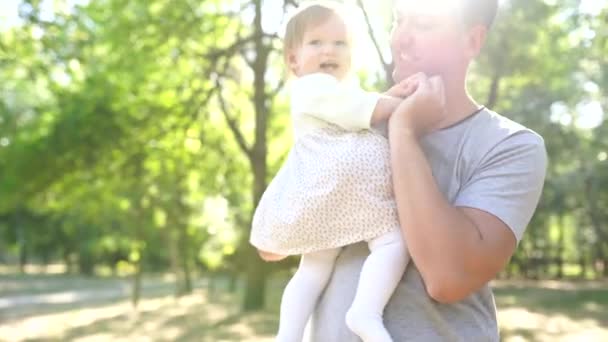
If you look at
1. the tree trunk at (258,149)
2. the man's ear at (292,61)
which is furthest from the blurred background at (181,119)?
the man's ear at (292,61)

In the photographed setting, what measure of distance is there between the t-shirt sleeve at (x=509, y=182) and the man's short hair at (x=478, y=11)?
0.27 meters

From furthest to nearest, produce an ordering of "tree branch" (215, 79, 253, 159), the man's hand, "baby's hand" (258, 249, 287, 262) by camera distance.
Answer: "tree branch" (215, 79, 253, 159)
"baby's hand" (258, 249, 287, 262)
the man's hand

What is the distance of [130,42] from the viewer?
1650 centimetres

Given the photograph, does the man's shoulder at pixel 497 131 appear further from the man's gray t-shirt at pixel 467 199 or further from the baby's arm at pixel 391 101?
the baby's arm at pixel 391 101

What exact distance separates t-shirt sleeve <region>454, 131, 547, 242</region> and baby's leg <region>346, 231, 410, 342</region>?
17 centimetres

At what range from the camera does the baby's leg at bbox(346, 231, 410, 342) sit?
7.10ft

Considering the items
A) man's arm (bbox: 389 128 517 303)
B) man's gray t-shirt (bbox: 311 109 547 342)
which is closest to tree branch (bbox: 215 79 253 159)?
man's gray t-shirt (bbox: 311 109 547 342)

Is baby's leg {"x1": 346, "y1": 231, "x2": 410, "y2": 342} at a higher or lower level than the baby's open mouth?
lower

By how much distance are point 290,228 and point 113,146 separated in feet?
53.8

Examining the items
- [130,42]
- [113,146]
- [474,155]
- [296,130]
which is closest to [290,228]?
[296,130]

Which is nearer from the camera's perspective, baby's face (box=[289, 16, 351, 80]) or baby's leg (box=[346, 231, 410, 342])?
baby's leg (box=[346, 231, 410, 342])

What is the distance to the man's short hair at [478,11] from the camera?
7.47ft

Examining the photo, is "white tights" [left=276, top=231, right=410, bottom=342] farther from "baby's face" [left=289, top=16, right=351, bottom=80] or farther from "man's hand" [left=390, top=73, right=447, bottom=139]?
"baby's face" [left=289, top=16, right=351, bottom=80]

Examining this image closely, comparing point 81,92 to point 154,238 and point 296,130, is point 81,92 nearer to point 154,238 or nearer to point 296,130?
point 296,130
